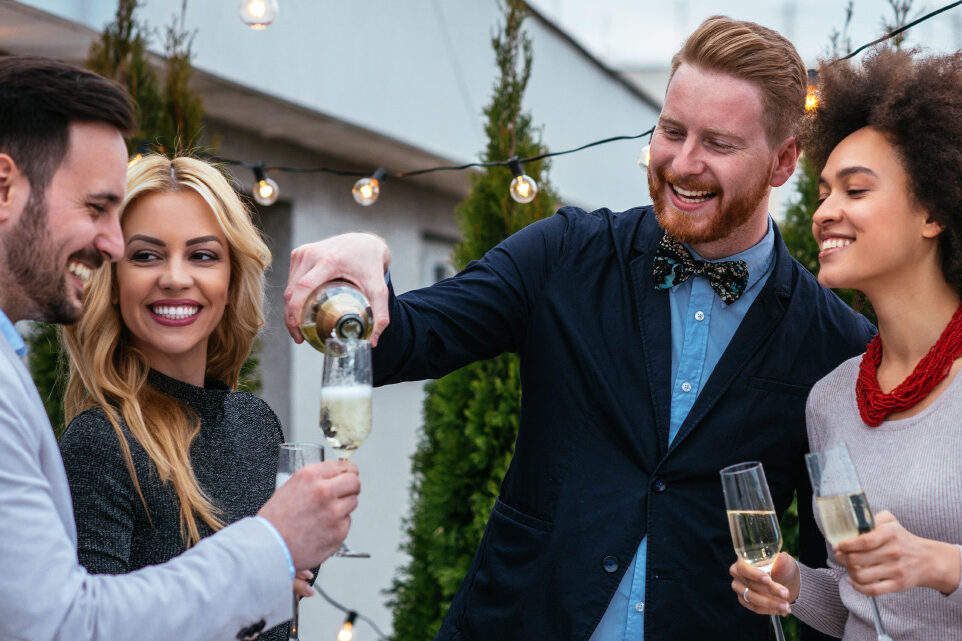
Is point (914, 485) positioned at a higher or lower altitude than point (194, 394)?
lower

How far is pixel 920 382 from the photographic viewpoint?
2156mm

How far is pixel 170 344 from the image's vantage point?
245cm

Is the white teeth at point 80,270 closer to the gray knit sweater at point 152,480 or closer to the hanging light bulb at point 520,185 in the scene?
the gray knit sweater at point 152,480

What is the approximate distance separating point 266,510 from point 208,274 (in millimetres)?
926

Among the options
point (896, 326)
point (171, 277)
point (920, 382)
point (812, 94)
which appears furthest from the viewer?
point (812, 94)

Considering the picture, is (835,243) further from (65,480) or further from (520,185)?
(520,185)

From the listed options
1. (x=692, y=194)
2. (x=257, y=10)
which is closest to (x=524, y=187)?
(x=257, y=10)

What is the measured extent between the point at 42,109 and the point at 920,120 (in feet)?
5.85

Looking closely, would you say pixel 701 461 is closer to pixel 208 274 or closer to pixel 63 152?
pixel 208 274

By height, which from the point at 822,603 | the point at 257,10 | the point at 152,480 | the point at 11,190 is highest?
the point at 257,10

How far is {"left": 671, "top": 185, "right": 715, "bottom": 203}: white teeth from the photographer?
101 inches

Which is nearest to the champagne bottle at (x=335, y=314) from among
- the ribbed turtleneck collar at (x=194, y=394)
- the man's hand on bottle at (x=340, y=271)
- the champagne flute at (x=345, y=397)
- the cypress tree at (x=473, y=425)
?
the man's hand on bottle at (x=340, y=271)

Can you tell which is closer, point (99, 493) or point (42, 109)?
point (42, 109)

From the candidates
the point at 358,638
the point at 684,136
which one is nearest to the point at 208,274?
the point at 684,136
